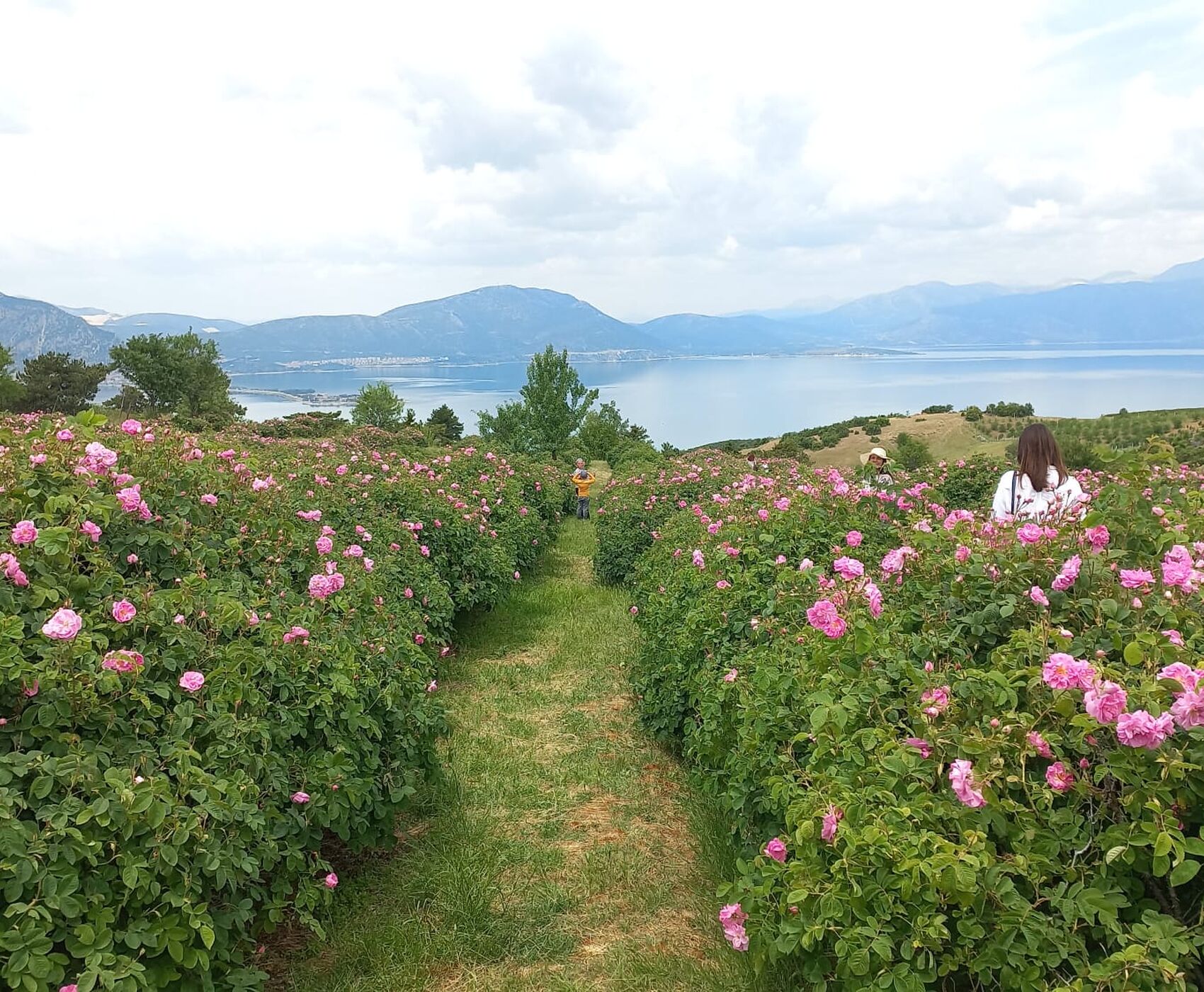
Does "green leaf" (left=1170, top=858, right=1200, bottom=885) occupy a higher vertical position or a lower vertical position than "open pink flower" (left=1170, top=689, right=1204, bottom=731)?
lower

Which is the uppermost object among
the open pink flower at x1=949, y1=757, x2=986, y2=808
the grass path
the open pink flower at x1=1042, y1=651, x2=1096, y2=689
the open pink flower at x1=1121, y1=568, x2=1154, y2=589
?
the open pink flower at x1=1121, y1=568, x2=1154, y2=589

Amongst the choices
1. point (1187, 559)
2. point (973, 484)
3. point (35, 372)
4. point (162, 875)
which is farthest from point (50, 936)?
point (35, 372)

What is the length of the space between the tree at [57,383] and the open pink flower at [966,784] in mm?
54821

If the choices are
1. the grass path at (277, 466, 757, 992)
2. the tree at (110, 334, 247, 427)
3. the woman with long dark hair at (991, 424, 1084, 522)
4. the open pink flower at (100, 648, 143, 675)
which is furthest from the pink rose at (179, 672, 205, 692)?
the tree at (110, 334, 247, 427)

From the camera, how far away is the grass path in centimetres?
275

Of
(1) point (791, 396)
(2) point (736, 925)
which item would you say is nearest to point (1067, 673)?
(2) point (736, 925)

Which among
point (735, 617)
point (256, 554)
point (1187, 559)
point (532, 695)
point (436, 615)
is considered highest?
point (1187, 559)

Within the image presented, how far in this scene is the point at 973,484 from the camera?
369 inches

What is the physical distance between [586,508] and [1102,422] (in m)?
28.2

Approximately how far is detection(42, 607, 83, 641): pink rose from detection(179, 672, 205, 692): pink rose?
35cm

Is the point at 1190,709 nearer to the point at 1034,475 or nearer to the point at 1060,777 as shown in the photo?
the point at 1060,777

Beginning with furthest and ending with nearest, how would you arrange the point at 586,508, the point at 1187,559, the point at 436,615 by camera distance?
1. the point at 586,508
2. the point at 436,615
3. the point at 1187,559

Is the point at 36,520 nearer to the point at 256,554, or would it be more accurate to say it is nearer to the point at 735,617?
the point at 256,554

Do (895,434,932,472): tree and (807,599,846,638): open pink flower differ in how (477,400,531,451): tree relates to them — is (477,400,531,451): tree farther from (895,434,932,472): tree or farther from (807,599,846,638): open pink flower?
(807,599,846,638): open pink flower
